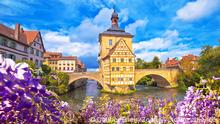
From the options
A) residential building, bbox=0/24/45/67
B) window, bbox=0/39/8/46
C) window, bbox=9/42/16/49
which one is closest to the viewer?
window, bbox=0/39/8/46

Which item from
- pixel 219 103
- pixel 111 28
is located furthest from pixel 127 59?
pixel 219 103

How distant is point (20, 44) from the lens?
29.5 m

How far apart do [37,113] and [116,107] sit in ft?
10.0

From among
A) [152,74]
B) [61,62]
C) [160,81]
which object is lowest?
[160,81]

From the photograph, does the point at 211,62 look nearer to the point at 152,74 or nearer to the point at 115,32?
the point at 152,74

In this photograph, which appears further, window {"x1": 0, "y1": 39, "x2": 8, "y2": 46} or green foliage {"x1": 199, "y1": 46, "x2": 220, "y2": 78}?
green foliage {"x1": 199, "y1": 46, "x2": 220, "y2": 78}

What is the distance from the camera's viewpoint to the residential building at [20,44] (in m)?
25.2

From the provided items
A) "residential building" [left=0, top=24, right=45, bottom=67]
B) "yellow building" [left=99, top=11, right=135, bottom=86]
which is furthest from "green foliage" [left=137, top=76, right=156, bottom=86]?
"residential building" [left=0, top=24, right=45, bottom=67]

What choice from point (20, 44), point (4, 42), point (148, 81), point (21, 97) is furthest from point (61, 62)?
point (21, 97)

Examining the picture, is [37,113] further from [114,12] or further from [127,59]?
[114,12]

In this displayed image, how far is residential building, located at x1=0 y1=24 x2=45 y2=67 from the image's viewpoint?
2522 cm

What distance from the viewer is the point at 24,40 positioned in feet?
104

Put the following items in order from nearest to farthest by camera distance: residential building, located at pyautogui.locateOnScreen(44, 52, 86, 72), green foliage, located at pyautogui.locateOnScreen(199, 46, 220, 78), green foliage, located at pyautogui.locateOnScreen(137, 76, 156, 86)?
green foliage, located at pyautogui.locateOnScreen(199, 46, 220, 78), green foliage, located at pyautogui.locateOnScreen(137, 76, 156, 86), residential building, located at pyautogui.locateOnScreen(44, 52, 86, 72)

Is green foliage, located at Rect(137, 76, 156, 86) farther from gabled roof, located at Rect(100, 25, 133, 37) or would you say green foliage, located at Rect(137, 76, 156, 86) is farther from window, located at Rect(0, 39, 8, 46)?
window, located at Rect(0, 39, 8, 46)
